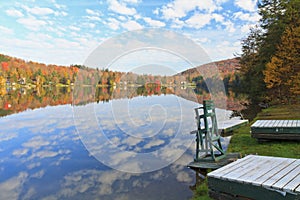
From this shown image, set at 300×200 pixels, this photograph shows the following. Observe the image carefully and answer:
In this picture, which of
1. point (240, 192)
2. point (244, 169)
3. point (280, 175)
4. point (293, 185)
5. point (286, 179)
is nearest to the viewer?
point (293, 185)

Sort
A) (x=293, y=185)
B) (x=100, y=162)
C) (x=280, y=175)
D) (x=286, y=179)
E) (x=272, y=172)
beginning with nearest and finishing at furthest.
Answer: (x=293, y=185)
(x=286, y=179)
(x=280, y=175)
(x=272, y=172)
(x=100, y=162)

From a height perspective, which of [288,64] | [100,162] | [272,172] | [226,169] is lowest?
[100,162]

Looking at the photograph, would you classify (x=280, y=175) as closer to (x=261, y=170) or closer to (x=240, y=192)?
(x=261, y=170)

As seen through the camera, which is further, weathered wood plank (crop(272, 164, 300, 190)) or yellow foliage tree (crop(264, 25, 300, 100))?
yellow foliage tree (crop(264, 25, 300, 100))

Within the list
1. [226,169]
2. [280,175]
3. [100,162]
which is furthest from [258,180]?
[100,162]

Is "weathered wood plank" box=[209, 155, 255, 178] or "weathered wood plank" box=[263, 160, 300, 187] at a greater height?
"weathered wood plank" box=[263, 160, 300, 187]

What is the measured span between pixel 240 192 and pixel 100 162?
726 cm

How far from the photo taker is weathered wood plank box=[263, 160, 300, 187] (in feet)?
16.3

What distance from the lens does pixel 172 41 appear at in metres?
12.1

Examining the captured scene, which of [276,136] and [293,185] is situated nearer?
[293,185]

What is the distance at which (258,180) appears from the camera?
520 centimetres

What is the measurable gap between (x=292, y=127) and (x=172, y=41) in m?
6.44

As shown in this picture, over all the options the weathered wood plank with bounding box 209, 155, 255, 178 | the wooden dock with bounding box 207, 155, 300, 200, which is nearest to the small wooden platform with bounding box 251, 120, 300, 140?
the weathered wood plank with bounding box 209, 155, 255, 178

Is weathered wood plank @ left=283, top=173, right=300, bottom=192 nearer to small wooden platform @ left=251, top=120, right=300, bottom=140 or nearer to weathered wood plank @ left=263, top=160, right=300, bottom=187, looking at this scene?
weathered wood plank @ left=263, top=160, right=300, bottom=187
